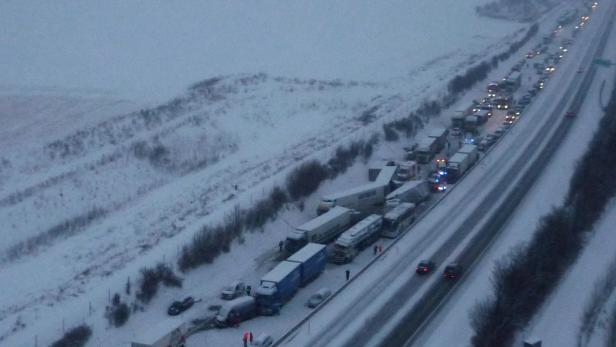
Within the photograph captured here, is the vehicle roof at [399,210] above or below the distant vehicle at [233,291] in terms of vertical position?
above

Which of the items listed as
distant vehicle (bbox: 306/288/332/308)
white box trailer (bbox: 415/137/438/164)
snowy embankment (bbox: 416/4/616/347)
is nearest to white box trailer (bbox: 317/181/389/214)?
white box trailer (bbox: 415/137/438/164)

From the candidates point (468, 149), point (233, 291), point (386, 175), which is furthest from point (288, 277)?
point (468, 149)

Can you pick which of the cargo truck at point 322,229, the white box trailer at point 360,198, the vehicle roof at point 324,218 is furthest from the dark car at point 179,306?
the white box trailer at point 360,198

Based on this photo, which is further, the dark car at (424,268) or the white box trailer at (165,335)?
the dark car at (424,268)

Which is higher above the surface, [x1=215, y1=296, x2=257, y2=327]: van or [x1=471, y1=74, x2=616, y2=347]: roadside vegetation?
[x1=471, y1=74, x2=616, y2=347]: roadside vegetation

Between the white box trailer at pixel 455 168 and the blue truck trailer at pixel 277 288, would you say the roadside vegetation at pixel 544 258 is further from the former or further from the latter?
the blue truck trailer at pixel 277 288

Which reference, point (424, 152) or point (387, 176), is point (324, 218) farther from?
point (424, 152)

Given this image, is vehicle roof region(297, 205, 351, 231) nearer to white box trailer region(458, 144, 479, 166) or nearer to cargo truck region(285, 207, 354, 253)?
cargo truck region(285, 207, 354, 253)
